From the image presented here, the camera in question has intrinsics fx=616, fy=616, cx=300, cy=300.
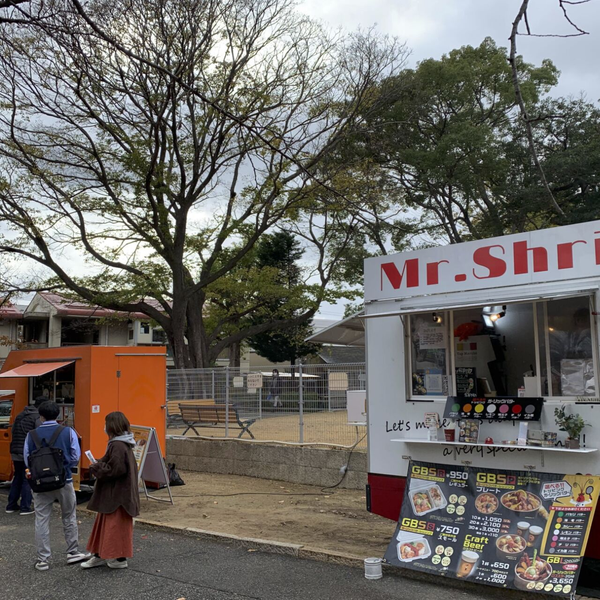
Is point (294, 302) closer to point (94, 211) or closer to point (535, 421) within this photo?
point (94, 211)

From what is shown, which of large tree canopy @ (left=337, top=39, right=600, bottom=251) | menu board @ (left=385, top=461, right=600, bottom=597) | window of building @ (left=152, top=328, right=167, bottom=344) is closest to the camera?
menu board @ (left=385, top=461, right=600, bottom=597)

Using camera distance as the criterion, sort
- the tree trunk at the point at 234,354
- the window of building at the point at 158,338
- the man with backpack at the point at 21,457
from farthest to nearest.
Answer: the window of building at the point at 158,338
the tree trunk at the point at 234,354
the man with backpack at the point at 21,457

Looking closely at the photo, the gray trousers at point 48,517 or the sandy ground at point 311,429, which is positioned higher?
the sandy ground at point 311,429

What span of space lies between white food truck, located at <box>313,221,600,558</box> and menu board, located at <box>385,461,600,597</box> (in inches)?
5.5

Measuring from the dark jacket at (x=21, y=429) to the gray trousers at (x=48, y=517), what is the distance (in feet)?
9.34

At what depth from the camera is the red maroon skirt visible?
6.12 metres

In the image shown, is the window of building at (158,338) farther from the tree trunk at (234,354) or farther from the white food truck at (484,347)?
the white food truck at (484,347)

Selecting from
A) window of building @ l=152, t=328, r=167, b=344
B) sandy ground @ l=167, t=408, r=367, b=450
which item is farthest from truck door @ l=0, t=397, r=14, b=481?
window of building @ l=152, t=328, r=167, b=344

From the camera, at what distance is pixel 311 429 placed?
1116cm

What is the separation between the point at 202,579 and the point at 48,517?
176 centimetres

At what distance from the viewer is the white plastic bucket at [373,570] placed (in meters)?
5.76

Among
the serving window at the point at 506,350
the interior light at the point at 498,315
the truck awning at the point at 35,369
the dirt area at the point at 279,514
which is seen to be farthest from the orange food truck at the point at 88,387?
the interior light at the point at 498,315

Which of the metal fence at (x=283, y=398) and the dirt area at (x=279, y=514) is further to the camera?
the metal fence at (x=283, y=398)

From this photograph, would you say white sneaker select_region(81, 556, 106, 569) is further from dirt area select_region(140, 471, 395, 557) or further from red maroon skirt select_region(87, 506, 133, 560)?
dirt area select_region(140, 471, 395, 557)
